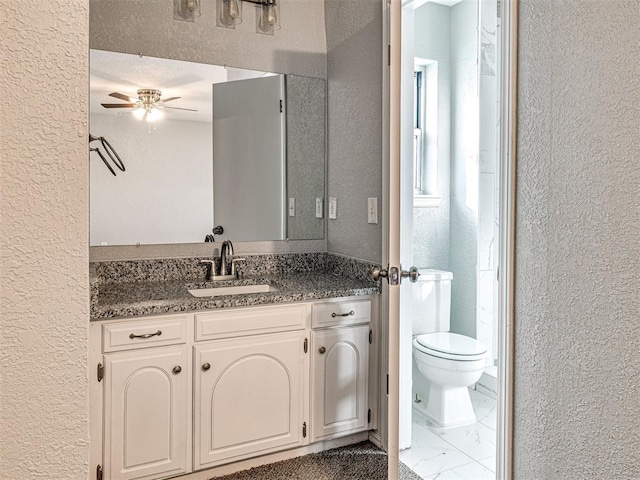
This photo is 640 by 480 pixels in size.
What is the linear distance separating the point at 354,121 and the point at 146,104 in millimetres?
1069

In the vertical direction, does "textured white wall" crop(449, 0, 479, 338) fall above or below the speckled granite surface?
above

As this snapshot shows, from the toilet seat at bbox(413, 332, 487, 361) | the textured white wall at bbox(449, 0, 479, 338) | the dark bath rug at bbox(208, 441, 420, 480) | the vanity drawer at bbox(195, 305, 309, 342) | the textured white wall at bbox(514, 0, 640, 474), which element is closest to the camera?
the textured white wall at bbox(514, 0, 640, 474)

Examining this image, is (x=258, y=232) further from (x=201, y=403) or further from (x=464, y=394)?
(x=464, y=394)

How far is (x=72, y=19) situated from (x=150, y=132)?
1.50 meters

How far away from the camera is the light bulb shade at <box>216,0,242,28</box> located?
2.54 m

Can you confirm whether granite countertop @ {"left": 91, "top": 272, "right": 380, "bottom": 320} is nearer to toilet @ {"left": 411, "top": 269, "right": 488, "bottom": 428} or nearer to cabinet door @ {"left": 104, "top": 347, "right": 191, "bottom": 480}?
cabinet door @ {"left": 104, "top": 347, "right": 191, "bottom": 480}

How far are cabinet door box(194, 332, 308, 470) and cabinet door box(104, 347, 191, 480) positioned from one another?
71 millimetres

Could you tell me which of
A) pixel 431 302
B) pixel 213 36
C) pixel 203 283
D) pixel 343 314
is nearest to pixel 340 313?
pixel 343 314

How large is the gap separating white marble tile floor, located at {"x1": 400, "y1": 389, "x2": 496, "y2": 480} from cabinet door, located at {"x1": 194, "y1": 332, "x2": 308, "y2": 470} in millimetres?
583

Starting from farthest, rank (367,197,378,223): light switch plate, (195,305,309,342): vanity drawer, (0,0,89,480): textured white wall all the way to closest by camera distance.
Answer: (367,197,378,223): light switch plate → (195,305,309,342): vanity drawer → (0,0,89,480): textured white wall

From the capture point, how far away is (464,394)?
8.90 feet

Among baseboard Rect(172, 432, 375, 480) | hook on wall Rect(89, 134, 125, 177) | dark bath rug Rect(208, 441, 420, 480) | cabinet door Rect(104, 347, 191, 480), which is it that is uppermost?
hook on wall Rect(89, 134, 125, 177)

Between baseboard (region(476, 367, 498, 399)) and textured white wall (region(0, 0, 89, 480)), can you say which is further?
baseboard (region(476, 367, 498, 399))

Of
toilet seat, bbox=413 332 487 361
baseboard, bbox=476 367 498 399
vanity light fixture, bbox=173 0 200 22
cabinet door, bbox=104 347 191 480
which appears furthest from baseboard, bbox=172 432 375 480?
vanity light fixture, bbox=173 0 200 22
